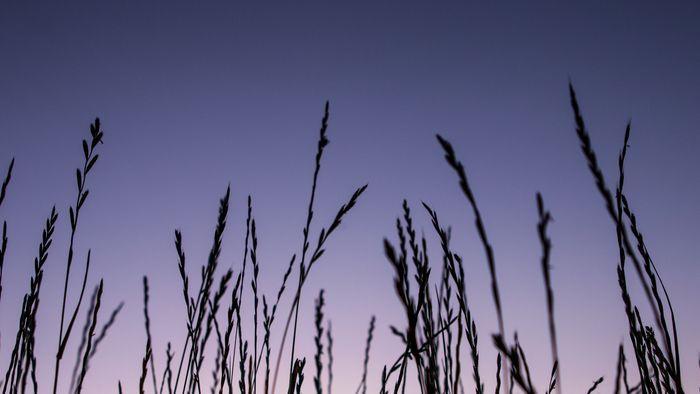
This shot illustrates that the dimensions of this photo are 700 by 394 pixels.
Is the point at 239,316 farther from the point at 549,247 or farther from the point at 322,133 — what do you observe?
the point at 549,247

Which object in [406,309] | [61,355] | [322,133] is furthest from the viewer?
[322,133]

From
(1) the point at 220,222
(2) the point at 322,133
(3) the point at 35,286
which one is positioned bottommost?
(3) the point at 35,286

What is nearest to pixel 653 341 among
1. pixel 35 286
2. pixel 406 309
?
pixel 406 309

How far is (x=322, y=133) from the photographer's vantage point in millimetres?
1965

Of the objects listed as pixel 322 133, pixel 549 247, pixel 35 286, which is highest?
pixel 322 133

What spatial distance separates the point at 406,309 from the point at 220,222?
1.22m

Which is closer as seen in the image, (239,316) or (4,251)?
(4,251)

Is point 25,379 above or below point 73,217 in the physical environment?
below

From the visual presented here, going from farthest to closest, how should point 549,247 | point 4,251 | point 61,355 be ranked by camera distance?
1. point 4,251
2. point 61,355
3. point 549,247

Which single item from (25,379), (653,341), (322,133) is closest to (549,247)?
(653,341)

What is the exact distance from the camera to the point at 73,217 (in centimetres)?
167

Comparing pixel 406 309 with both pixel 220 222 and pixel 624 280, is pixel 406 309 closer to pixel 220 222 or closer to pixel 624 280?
pixel 624 280

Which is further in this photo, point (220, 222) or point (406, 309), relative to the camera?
point (220, 222)

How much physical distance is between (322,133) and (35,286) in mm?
1130
